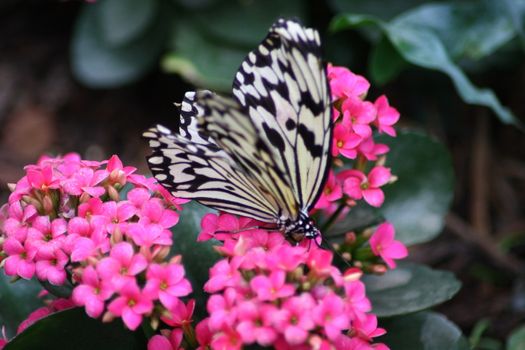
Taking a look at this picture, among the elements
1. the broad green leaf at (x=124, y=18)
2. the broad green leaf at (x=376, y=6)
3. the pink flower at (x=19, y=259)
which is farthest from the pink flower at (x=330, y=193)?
the broad green leaf at (x=124, y=18)

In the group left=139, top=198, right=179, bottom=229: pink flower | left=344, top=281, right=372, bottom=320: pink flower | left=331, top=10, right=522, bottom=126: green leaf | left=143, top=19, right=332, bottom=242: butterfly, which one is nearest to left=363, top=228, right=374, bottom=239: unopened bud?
left=143, top=19, right=332, bottom=242: butterfly

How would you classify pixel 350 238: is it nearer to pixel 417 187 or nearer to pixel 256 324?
pixel 417 187

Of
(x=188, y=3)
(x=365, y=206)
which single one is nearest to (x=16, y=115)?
(x=188, y=3)

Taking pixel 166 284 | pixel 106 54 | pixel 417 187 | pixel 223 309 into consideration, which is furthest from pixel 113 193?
pixel 106 54

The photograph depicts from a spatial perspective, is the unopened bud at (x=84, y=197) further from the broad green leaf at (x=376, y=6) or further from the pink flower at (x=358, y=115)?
the broad green leaf at (x=376, y=6)

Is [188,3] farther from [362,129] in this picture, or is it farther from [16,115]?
[362,129]

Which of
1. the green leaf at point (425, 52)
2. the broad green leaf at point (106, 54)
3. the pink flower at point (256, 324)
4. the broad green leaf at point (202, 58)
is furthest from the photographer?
the broad green leaf at point (106, 54)
